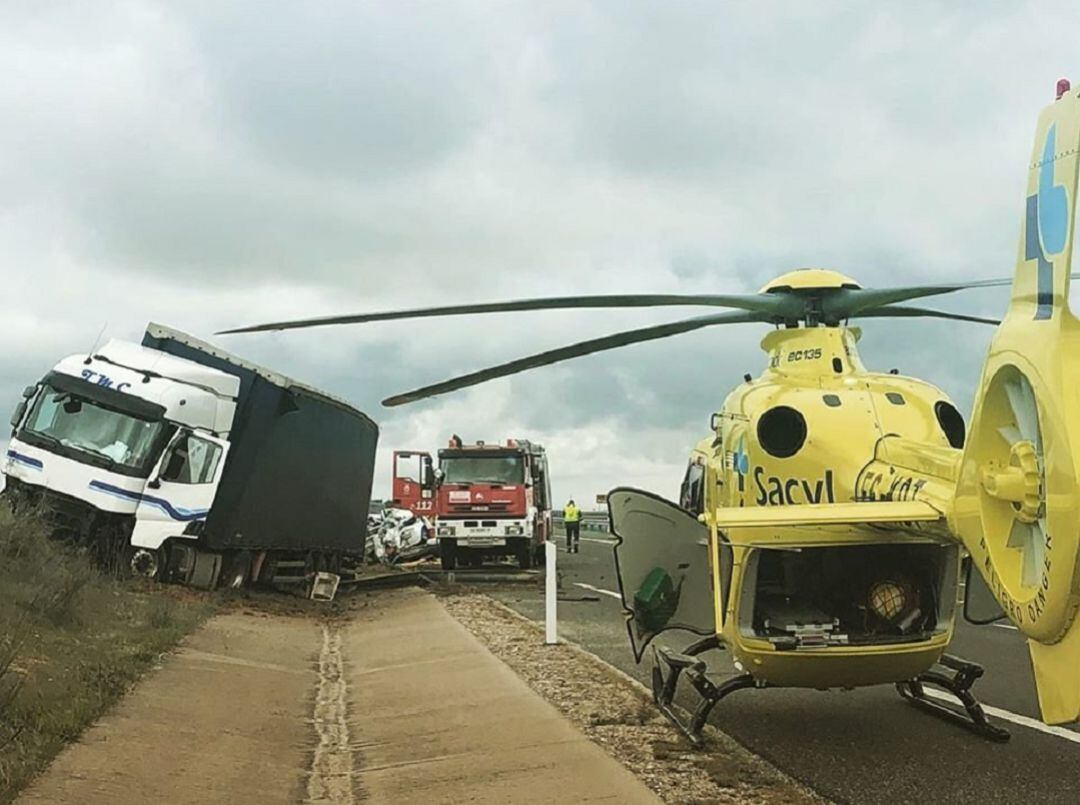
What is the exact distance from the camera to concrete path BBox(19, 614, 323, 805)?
6.29 m

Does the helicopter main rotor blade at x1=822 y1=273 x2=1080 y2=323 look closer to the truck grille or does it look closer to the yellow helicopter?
the yellow helicopter

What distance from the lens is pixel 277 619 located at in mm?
16391

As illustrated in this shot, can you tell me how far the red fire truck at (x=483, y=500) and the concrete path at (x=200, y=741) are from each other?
49.5 ft

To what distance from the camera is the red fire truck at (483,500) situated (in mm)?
27281

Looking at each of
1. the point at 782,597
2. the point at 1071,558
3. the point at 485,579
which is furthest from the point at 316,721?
the point at 485,579

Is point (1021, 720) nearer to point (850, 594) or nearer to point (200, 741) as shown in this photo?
point (850, 594)

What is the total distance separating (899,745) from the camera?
7828mm

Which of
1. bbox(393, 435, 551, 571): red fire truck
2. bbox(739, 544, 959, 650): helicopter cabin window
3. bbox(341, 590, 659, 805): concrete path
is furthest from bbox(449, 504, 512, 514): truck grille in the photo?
bbox(739, 544, 959, 650): helicopter cabin window

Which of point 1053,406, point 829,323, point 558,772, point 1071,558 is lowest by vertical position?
point 558,772

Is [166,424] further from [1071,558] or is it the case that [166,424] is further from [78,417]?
[1071,558]

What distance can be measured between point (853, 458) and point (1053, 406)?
11.1ft

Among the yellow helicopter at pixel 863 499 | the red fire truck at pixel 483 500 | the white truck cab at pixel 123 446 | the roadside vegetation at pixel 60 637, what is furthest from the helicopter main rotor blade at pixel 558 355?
the red fire truck at pixel 483 500

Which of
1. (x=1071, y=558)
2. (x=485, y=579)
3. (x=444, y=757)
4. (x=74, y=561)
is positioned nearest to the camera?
(x=1071, y=558)

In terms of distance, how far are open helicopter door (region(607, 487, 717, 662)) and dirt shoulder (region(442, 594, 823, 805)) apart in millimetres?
676
